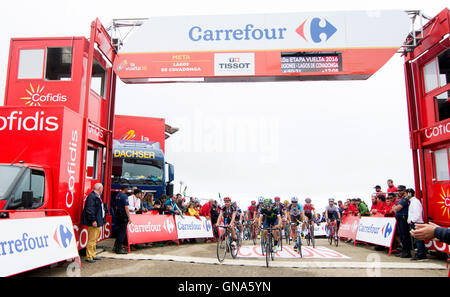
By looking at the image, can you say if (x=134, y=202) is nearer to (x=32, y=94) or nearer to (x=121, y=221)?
(x=121, y=221)

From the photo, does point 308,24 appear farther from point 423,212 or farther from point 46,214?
point 46,214

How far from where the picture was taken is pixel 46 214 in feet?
22.3

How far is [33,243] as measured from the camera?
5.69 m

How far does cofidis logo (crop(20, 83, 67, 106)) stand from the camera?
9.38 metres

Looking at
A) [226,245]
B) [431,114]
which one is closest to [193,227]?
[226,245]

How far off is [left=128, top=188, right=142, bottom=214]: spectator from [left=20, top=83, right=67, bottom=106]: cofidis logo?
377 cm

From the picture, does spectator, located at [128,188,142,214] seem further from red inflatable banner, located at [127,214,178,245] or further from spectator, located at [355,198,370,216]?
spectator, located at [355,198,370,216]

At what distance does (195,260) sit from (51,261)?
12.3 ft

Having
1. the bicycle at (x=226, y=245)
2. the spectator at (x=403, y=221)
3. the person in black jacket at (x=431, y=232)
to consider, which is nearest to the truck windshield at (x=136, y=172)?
the bicycle at (x=226, y=245)

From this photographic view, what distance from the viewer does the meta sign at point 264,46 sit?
1082 centimetres

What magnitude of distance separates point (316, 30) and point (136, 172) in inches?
365

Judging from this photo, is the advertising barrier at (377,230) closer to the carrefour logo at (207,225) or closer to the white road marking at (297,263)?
the white road marking at (297,263)

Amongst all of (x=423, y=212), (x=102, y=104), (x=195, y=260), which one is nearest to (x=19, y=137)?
(x=102, y=104)

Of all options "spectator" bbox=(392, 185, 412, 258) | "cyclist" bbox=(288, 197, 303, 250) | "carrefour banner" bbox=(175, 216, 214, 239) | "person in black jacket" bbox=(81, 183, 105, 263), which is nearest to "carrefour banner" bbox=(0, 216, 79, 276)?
"person in black jacket" bbox=(81, 183, 105, 263)
